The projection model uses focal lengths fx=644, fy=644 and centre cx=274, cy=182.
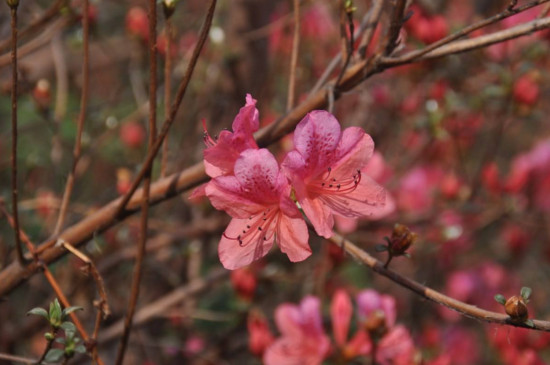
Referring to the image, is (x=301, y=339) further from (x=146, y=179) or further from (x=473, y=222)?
(x=473, y=222)

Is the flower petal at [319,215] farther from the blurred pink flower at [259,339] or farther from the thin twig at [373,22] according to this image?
the blurred pink flower at [259,339]

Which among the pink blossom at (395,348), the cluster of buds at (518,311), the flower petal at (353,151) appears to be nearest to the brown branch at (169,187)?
the flower petal at (353,151)

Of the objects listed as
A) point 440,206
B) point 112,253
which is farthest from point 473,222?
point 112,253

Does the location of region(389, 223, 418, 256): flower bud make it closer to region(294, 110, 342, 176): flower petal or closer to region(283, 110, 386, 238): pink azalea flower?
region(283, 110, 386, 238): pink azalea flower

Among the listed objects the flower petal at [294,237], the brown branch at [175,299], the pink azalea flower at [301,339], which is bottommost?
the brown branch at [175,299]

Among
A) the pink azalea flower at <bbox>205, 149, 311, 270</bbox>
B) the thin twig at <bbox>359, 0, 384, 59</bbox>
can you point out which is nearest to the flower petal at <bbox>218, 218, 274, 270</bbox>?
the pink azalea flower at <bbox>205, 149, 311, 270</bbox>

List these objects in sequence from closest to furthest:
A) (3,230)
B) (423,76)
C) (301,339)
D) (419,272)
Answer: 1. (301,339)
2. (3,230)
3. (423,76)
4. (419,272)

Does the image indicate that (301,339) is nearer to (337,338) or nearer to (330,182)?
(337,338)
